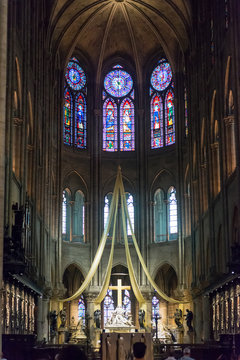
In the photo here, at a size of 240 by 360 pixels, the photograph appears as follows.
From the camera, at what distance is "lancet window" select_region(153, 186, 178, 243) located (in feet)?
139

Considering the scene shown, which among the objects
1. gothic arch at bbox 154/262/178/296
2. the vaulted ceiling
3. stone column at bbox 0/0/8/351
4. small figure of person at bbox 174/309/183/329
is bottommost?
small figure of person at bbox 174/309/183/329

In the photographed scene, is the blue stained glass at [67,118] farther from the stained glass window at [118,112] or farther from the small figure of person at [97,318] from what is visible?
the small figure of person at [97,318]

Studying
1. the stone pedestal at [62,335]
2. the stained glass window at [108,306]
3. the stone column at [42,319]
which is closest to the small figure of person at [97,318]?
the stone pedestal at [62,335]

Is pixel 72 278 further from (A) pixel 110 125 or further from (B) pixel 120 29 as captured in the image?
(B) pixel 120 29

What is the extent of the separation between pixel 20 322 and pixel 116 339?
407 centimetres

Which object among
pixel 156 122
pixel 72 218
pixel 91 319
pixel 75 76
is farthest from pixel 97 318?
pixel 75 76

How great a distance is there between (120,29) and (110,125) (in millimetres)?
6749

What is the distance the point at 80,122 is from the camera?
147 feet

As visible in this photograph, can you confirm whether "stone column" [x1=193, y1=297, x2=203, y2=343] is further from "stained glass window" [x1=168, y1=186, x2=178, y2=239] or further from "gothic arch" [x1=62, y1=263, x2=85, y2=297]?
"gothic arch" [x1=62, y1=263, x2=85, y2=297]

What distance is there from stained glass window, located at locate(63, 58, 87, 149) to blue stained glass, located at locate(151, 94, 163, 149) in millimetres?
4790

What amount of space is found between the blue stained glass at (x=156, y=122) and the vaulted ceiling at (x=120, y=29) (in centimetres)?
248

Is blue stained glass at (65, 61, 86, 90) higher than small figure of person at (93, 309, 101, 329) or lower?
higher

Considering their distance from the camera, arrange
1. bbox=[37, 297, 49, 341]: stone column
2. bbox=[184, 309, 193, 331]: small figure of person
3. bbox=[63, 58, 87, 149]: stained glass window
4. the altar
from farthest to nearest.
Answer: bbox=[63, 58, 87, 149]: stained glass window
bbox=[184, 309, 193, 331]: small figure of person
bbox=[37, 297, 49, 341]: stone column
the altar

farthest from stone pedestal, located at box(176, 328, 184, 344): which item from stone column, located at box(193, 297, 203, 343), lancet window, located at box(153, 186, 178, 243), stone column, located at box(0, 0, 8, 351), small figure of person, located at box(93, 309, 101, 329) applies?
stone column, located at box(0, 0, 8, 351)
